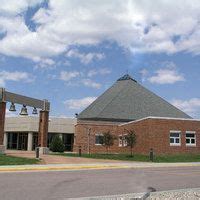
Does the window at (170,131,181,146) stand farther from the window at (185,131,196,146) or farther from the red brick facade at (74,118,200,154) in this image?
the window at (185,131,196,146)

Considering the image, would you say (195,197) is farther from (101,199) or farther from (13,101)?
(13,101)

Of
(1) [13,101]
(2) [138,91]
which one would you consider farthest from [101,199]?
(2) [138,91]

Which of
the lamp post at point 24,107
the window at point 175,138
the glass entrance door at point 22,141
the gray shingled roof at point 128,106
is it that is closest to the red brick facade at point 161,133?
the window at point 175,138

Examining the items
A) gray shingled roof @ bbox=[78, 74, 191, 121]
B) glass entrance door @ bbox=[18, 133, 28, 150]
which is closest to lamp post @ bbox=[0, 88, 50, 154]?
gray shingled roof @ bbox=[78, 74, 191, 121]

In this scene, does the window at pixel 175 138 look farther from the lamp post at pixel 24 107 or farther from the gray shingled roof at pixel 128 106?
the gray shingled roof at pixel 128 106

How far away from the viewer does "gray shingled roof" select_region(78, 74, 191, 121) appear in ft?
206

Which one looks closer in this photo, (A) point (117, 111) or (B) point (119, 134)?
(B) point (119, 134)

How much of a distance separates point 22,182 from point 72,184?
1772 mm

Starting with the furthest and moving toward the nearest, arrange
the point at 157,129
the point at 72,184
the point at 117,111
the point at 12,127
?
the point at 12,127
the point at 117,111
the point at 157,129
the point at 72,184

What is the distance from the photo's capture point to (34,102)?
39.4 m

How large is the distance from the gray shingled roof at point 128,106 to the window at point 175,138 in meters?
17.0

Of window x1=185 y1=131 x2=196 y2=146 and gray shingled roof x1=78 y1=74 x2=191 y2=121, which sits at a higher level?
gray shingled roof x1=78 y1=74 x2=191 y2=121

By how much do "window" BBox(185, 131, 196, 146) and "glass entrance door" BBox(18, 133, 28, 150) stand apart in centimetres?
3000

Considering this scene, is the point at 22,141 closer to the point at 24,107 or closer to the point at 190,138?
the point at 190,138
